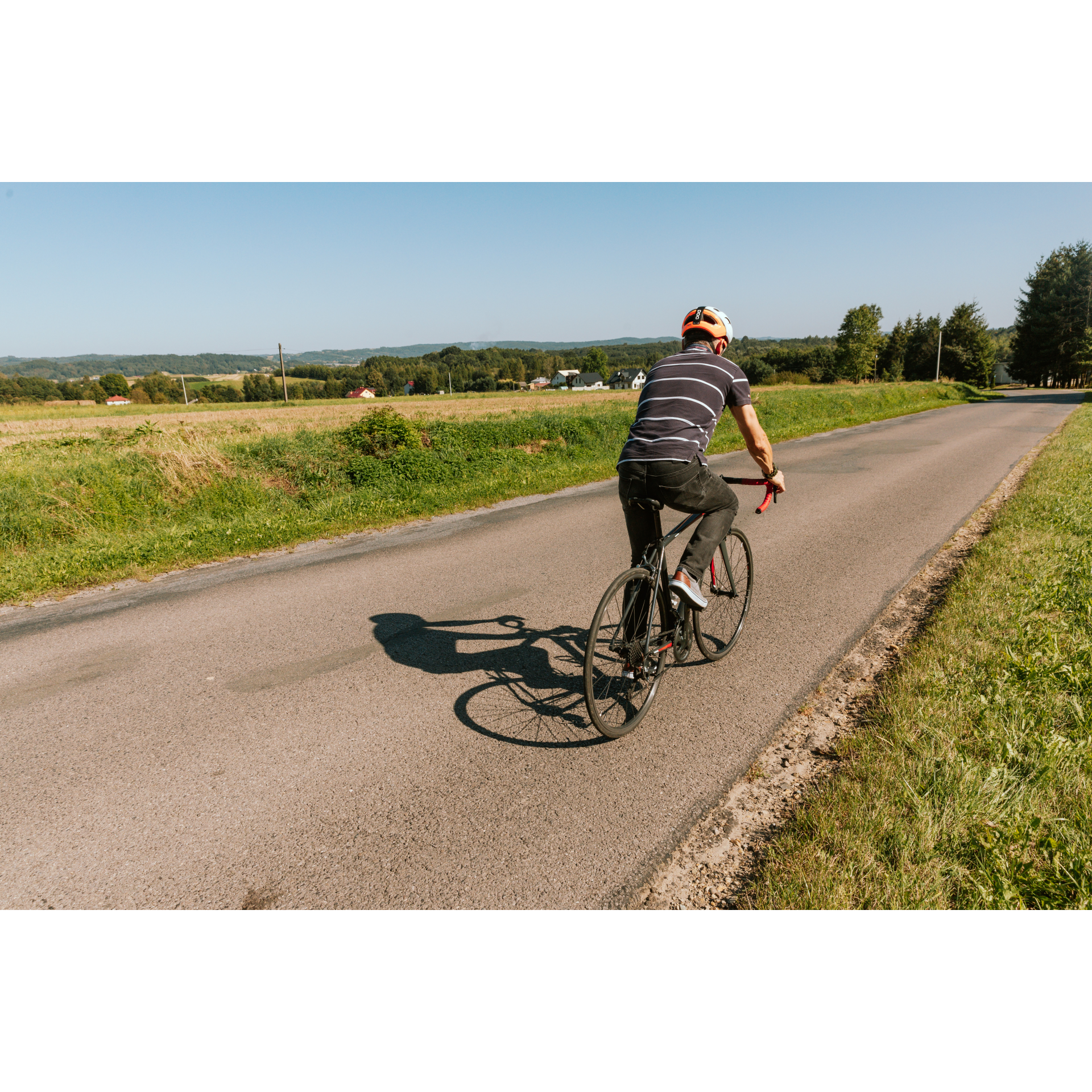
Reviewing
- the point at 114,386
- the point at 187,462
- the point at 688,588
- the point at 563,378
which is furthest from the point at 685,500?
the point at 563,378

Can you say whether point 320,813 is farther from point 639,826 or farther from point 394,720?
point 639,826

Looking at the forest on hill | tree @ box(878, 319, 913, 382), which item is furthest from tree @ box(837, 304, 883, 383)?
the forest on hill

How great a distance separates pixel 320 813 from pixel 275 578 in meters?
3.99

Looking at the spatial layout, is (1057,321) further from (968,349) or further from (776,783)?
(776,783)

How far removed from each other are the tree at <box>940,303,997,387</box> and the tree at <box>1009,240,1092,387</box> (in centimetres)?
258

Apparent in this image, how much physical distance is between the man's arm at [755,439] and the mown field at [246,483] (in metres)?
5.96

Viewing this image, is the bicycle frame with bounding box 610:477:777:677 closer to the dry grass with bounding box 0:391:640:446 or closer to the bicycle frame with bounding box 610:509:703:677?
the bicycle frame with bounding box 610:509:703:677

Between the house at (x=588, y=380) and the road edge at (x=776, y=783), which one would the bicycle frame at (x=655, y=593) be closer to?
the road edge at (x=776, y=783)

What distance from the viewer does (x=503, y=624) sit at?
Result: 5055 mm

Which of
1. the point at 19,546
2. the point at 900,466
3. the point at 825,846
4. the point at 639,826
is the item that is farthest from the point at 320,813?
the point at 900,466

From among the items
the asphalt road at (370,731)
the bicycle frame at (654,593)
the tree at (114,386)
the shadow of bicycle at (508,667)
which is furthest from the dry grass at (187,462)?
the tree at (114,386)

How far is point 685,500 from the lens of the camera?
141 inches

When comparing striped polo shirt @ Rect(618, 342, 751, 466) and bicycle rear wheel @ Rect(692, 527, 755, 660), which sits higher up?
striped polo shirt @ Rect(618, 342, 751, 466)

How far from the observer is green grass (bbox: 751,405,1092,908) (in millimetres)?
2336
